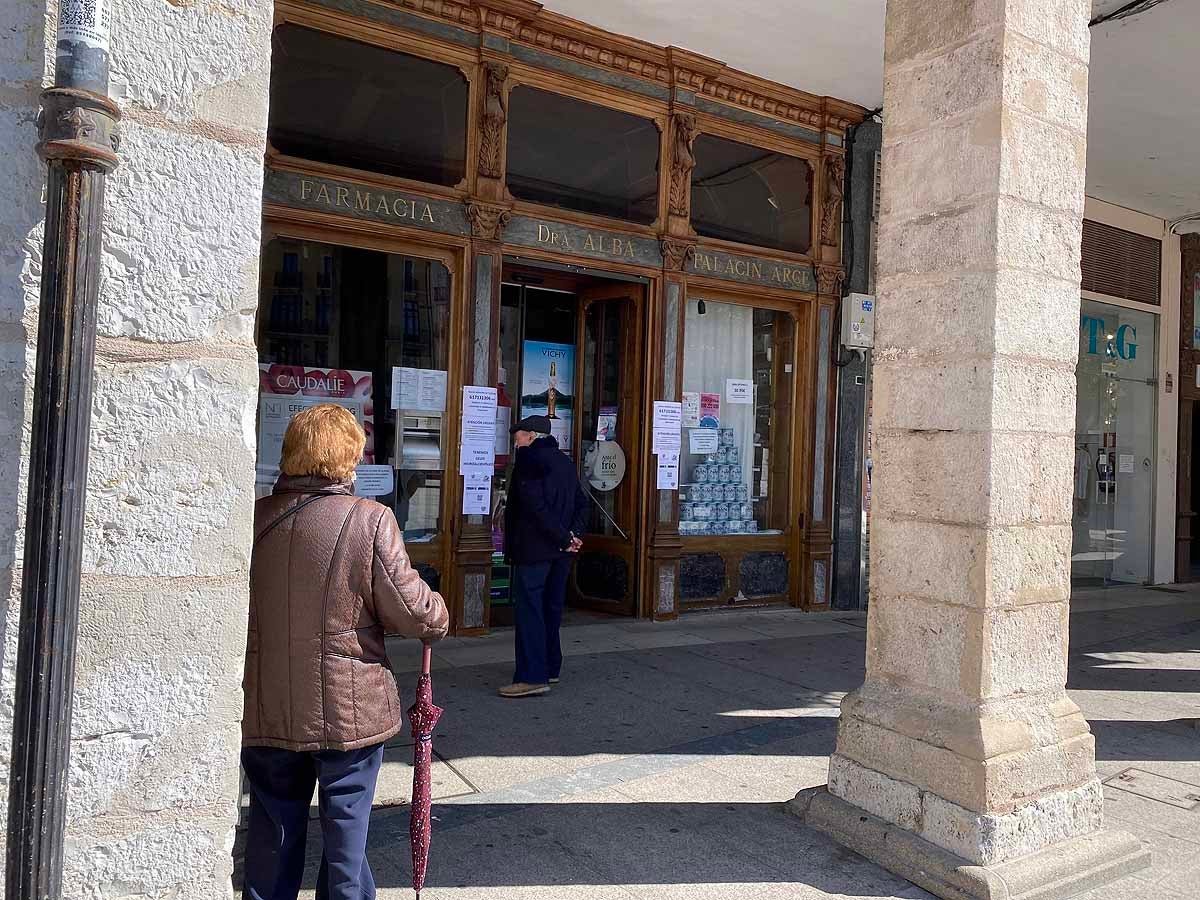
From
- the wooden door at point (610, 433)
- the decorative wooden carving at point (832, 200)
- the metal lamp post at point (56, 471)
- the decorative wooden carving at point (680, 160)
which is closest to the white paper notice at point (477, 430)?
the wooden door at point (610, 433)

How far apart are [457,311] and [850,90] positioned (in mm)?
4546

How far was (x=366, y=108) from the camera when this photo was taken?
716 centimetres

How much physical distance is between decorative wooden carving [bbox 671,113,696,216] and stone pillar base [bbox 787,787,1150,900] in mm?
5809

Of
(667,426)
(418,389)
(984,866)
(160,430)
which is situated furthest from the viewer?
(667,426)

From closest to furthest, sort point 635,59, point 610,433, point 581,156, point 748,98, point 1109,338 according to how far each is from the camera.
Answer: point 581,156 < point 635,59 < point 610,433 < point 748,98 < point 1109,338

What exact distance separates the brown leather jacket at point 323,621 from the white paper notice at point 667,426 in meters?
5.85

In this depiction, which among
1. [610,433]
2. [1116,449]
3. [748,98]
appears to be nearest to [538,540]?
[610,433]

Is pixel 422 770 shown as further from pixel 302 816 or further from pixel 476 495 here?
pixel 476 495

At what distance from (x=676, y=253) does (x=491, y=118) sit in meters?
2.03

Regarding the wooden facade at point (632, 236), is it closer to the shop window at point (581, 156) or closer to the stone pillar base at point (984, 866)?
the shop window at point (581, 156)

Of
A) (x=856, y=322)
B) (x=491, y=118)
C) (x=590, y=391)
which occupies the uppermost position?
(x=491, y=118)

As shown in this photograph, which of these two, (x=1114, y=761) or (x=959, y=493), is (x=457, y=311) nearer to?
(x=959, y=493)

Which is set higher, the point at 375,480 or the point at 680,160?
the point at 680,160

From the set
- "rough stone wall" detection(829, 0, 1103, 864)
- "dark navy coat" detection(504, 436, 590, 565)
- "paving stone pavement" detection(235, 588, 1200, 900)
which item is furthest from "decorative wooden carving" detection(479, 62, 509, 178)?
"rough stone wall" detection(829, 0, 1103, 864)
